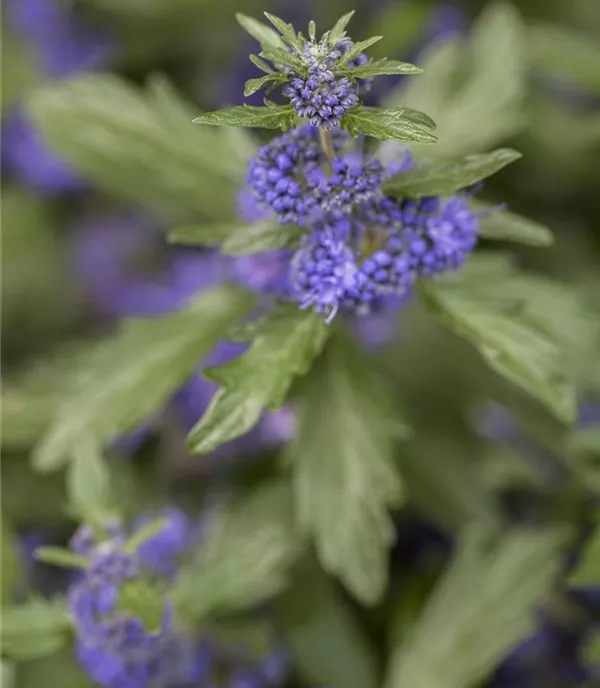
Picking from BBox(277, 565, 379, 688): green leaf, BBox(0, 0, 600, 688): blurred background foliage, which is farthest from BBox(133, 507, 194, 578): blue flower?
BBox(277, 565, 379, 688): green leaf

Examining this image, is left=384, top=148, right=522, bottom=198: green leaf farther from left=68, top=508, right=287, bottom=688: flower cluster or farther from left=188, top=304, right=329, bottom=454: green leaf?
left=68, top=508, right=287, bottom=688: flower cluster

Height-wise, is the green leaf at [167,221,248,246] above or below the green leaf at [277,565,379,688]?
above

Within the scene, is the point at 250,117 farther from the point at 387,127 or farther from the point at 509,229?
the point at 509,229

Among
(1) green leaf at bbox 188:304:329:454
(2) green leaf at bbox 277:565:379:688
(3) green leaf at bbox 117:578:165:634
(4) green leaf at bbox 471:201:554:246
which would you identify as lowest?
(2) green leaf at bbox 277:565:379:688

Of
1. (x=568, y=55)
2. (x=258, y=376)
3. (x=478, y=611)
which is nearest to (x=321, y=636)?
(x=478, y=611)

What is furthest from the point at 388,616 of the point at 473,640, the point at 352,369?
the point at 352,369

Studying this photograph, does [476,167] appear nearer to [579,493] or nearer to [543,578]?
[543,578]
